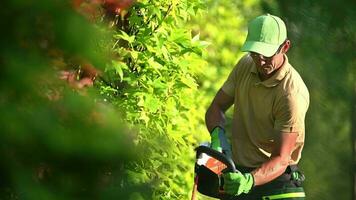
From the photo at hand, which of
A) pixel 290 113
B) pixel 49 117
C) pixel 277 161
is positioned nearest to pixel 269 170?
pixel 277 161

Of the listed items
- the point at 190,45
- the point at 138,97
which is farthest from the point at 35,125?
the point at 190,45

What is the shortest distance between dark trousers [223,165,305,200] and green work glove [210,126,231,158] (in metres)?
0.16

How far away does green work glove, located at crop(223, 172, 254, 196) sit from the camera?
4.57 m

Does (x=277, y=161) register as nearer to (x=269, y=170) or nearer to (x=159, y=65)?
(x=269, y=170)

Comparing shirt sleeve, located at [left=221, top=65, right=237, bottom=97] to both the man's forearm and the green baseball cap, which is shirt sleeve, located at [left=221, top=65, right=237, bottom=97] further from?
the man's forearm

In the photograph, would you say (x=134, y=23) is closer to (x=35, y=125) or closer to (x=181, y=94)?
(x=181, y=94)

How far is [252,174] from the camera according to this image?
468cm

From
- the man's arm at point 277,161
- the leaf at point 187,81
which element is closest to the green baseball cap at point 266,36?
the leaf at point 187,81

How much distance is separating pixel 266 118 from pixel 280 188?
1.34ft

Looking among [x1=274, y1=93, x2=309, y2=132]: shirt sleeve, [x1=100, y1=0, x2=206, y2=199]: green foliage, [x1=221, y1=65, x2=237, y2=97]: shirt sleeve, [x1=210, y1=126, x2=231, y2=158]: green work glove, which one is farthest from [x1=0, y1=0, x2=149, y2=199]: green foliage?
[x1=221, y1=65, x2=237, y2=97]: shirt sleeve

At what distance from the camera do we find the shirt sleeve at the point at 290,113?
4684 mm

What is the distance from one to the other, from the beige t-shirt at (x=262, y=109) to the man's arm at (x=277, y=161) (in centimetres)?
4

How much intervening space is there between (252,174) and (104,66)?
404 cm

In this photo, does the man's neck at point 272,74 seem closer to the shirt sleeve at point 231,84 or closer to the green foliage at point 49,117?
the shirt sleeve at point 231,84
